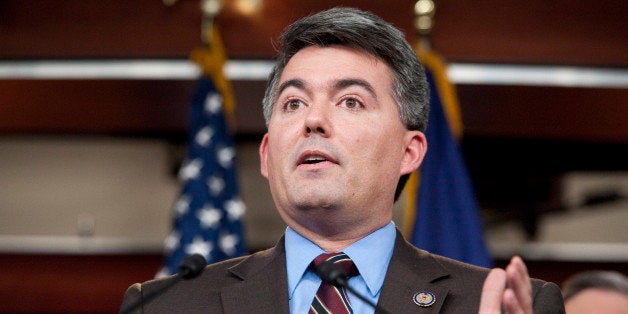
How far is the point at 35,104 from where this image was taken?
4770 millimetres

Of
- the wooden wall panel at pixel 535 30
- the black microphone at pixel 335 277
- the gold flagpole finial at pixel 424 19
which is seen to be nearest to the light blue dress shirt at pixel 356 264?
the black microphone at pixel 335 277

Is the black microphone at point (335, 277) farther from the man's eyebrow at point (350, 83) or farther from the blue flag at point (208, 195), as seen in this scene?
the blue flag at point (208, 195)

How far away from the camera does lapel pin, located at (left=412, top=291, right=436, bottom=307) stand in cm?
186

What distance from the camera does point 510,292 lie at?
153 centimetres

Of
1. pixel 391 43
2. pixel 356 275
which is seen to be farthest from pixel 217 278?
pixel 391 43

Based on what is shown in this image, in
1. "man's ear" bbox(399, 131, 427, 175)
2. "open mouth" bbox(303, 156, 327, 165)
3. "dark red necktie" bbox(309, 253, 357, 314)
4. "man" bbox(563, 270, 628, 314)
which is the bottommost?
"man" bbox(563, 270, 628, 314)

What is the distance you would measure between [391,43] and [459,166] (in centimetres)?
157

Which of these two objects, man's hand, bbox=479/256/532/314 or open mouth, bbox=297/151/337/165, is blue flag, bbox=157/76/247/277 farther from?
man's hand, bbox=479/256/532/314

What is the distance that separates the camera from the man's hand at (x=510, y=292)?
1521 mm

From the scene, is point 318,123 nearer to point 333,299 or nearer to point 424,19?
point 333,299

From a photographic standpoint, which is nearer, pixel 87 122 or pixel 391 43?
pixel 391 43

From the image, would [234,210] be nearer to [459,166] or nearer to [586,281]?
[459,166]

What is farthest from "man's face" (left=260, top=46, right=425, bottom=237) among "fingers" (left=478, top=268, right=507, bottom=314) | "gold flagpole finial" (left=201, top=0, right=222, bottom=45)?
"gold flagpole finial" (left=201, top=0, right=222, bottom=45)

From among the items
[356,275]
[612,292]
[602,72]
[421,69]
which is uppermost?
[421,69]
